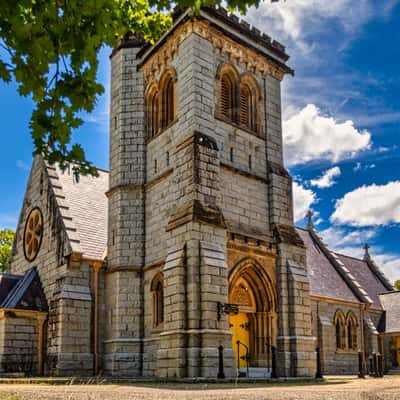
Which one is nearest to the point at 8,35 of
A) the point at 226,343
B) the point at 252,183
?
the point at 226,343

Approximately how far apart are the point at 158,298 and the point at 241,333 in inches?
137

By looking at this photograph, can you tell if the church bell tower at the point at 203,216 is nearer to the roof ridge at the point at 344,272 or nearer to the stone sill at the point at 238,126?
the stone sill at the point at 238,126

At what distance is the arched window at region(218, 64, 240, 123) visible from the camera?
22.0 metres

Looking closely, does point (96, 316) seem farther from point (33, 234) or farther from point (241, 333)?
point (33, 234)

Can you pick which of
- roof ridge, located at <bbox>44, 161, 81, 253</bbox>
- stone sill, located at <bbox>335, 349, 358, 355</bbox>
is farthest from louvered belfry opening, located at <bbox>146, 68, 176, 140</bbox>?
stone sill, located at <bbox>335, 349, 358, 355</bbox>

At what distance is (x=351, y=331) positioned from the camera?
3056cm

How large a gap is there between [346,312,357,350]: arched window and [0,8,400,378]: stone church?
9.79 meters

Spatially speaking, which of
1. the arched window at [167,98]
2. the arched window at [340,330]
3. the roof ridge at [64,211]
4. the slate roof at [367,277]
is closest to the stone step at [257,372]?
the roof ridge at [64,211]

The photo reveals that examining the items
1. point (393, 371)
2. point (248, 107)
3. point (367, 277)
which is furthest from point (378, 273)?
point (248, 107)

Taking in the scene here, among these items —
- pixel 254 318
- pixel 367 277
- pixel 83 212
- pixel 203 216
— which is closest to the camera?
pixel 203 216

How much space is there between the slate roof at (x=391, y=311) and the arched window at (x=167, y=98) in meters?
19.4

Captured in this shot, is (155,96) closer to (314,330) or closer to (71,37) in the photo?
(314,330)

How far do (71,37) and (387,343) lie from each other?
31874 millimetres

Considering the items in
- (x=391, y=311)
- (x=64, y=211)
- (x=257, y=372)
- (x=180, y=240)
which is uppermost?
(x=64, y=211)
